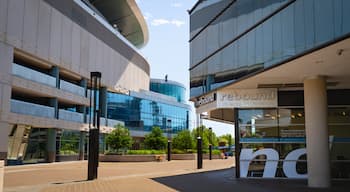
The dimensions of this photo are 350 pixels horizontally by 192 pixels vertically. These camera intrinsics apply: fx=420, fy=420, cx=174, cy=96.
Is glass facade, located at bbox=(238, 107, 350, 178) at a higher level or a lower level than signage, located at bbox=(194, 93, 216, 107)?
lower

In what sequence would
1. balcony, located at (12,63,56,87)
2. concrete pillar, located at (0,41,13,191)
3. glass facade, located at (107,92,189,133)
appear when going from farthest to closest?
glass facade, located at (107,92,189,133), balcony, located at (12,63,56,87), concrete pillar, located at (0,41,13,191)

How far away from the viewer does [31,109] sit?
145 feet

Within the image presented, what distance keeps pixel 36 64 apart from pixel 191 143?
24.7m

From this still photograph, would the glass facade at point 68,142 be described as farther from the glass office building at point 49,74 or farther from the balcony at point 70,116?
the balcony at point 70,116

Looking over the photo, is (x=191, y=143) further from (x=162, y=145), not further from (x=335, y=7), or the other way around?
→ (x=335, y=7)

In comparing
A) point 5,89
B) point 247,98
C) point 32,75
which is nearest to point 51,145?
point 32,75

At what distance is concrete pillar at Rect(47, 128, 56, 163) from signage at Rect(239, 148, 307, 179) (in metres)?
32.4

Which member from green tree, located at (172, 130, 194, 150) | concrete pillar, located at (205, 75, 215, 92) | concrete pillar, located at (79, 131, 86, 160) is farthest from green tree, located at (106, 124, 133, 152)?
concrete pillar, located at (205, 75, 215, 92)

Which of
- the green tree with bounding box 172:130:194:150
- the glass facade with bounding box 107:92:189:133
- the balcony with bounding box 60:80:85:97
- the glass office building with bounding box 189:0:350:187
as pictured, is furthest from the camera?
the glass facade with bounding box 107:92:189:133

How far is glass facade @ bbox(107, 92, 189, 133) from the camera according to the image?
77.4 m

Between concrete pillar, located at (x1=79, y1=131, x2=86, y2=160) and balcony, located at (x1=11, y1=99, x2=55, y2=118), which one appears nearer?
balcony, located at (x1=11, y1=99, x2=55, y2=118)

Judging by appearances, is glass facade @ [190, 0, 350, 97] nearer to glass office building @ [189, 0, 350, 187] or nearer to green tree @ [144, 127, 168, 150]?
glass office building @ [189, 0, 350, 187]

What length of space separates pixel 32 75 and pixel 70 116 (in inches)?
388

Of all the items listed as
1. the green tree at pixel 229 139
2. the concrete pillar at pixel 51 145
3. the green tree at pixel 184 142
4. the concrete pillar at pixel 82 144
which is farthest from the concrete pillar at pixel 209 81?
the green tree at pixel 229 139
